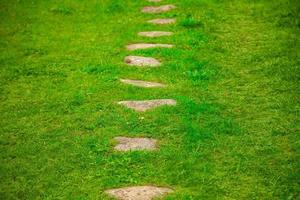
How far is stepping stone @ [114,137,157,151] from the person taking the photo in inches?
240

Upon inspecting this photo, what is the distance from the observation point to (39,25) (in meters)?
11.4

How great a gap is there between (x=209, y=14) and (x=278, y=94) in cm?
459

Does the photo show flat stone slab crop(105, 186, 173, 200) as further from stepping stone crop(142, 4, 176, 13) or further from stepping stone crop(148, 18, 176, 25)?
stepping stone crop(142, 4, 176, 13)

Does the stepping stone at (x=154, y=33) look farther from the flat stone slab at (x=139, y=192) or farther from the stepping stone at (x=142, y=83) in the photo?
the flat stone slab at (x=139, y=192)

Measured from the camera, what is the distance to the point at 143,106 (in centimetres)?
721

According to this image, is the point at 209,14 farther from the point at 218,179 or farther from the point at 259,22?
the point at 218,179

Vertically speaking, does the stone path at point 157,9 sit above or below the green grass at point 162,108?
above

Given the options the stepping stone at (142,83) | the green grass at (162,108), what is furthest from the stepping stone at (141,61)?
the stepping stone at (142,83)

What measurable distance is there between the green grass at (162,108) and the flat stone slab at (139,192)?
4.4 inches

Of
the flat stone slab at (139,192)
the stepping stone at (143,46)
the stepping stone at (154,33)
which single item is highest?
the stepping stone at (154,33)

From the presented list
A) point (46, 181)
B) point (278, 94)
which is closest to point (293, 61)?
point (278, 94)

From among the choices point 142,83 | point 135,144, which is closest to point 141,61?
point 142,83

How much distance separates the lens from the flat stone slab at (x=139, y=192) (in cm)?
507

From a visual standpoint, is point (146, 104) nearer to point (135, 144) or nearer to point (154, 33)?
point (135, 144)
